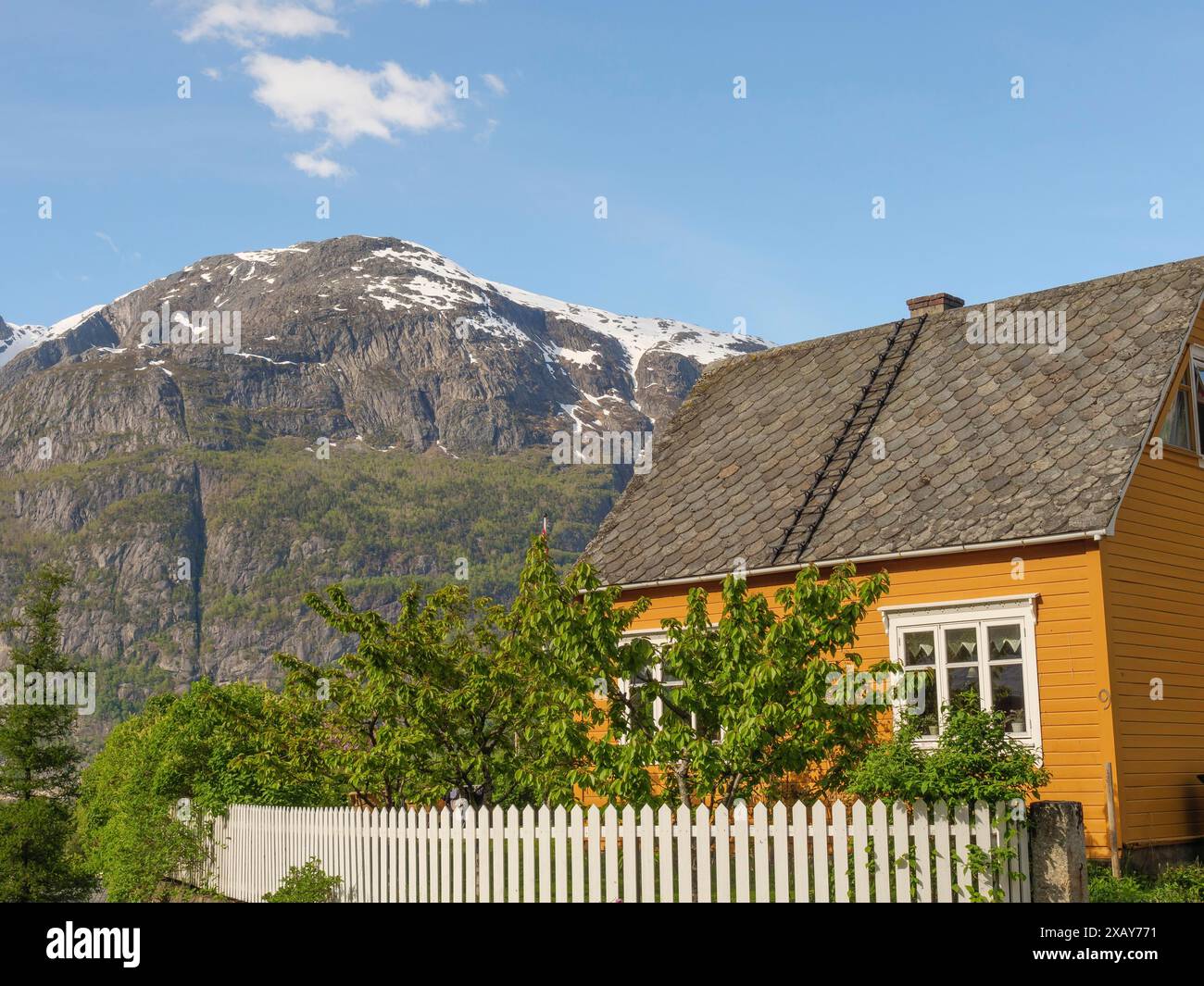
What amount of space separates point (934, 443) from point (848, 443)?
1.80m

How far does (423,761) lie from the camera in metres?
17.7

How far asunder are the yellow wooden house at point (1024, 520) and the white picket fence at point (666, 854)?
426 centimetres

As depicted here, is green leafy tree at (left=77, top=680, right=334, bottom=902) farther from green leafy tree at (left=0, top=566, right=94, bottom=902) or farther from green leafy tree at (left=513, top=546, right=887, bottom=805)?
green leafy tree at (left=513, top=546, right=887, bottom=805)

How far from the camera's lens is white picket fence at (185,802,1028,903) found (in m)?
11.5

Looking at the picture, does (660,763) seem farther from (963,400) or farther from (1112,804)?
(963,400)

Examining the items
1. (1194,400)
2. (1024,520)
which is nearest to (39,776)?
(1024,520)

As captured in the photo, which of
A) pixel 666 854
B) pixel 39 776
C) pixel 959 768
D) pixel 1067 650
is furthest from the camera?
pixel 39 776

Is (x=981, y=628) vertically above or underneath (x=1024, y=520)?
underneath

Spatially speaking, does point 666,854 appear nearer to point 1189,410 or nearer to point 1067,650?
point 1067,650

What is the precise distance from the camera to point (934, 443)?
2106cm

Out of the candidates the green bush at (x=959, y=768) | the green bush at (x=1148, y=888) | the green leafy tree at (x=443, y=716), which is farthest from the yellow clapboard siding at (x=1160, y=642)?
the green leafy tree at (x=443, y=716)

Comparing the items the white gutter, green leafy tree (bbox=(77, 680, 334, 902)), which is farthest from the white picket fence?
the white gutter

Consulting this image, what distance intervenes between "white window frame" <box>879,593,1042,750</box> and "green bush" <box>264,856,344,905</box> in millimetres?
7802

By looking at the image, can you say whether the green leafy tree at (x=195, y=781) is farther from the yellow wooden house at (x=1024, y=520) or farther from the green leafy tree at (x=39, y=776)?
the yellow wooden house at (x=1024, y=520)
